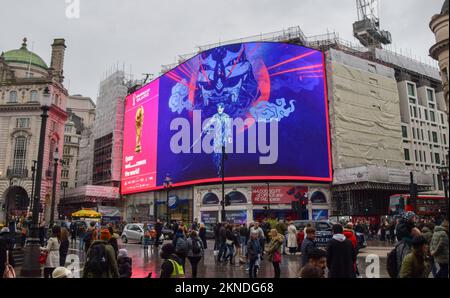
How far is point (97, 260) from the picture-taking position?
6969 millimetres

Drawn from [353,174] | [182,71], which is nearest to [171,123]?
[182,71]

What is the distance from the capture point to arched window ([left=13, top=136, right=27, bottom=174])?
1934 inches

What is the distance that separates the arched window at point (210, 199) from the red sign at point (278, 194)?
509 cm

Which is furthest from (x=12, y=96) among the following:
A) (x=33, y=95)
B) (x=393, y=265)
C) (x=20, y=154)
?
(x=393, y=265)

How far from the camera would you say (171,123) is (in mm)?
A: 50031

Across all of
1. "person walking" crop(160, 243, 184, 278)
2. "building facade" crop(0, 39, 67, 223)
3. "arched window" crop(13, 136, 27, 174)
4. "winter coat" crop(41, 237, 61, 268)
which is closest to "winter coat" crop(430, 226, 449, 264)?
"person walking" crop(160, 243, 184, 278)

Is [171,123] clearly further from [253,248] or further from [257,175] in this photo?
[253,248]

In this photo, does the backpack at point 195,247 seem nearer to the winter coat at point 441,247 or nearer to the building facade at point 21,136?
the winter coat at point 441,247

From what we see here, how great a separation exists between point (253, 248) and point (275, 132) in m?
32.3

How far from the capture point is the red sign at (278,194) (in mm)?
43119

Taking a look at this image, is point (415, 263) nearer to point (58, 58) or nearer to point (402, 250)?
point (402, 250)

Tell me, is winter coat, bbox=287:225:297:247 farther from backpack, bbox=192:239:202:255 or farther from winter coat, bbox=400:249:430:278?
winter coat, bbox=400:249:430:278

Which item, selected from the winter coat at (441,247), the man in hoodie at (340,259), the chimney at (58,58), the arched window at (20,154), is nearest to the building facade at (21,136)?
the arched window at (20,154)

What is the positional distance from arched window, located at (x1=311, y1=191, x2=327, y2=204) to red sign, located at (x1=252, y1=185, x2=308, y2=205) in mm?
1390
